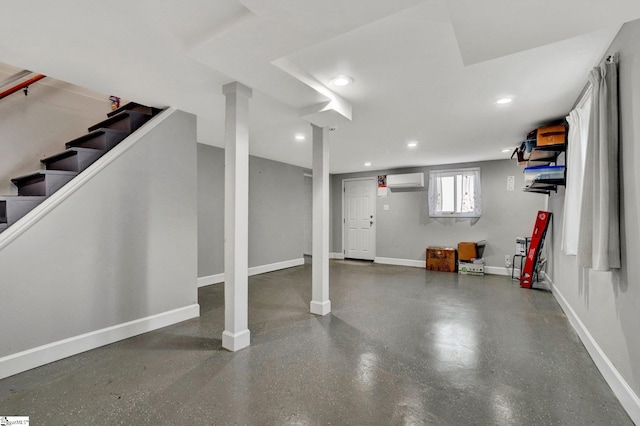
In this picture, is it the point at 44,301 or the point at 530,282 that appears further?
→ the point at 530,282

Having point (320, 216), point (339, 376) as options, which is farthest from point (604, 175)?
point (320, 216)

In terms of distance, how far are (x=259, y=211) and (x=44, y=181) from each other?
3515 mm

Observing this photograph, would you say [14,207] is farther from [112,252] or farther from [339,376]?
[339,376]

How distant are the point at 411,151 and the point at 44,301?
5187mm

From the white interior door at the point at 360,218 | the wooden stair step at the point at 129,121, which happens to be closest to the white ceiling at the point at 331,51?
the wooden stair step at the point at 129,121

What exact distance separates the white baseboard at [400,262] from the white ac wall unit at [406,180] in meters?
1.79

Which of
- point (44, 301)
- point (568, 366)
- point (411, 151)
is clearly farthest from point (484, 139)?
point (44, 301)

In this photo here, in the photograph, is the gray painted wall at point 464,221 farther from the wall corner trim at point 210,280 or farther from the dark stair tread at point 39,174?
the dark stair tread at point 39,174

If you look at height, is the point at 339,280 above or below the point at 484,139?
below

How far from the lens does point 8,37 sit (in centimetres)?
183

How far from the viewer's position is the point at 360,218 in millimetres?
7680

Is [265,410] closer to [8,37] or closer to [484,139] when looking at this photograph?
[8,37]

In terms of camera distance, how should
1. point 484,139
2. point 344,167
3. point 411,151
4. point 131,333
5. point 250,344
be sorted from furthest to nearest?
point 344,167, point 411,151, point 484,139, point 131,333, point 250,344

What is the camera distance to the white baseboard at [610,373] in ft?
5.44
